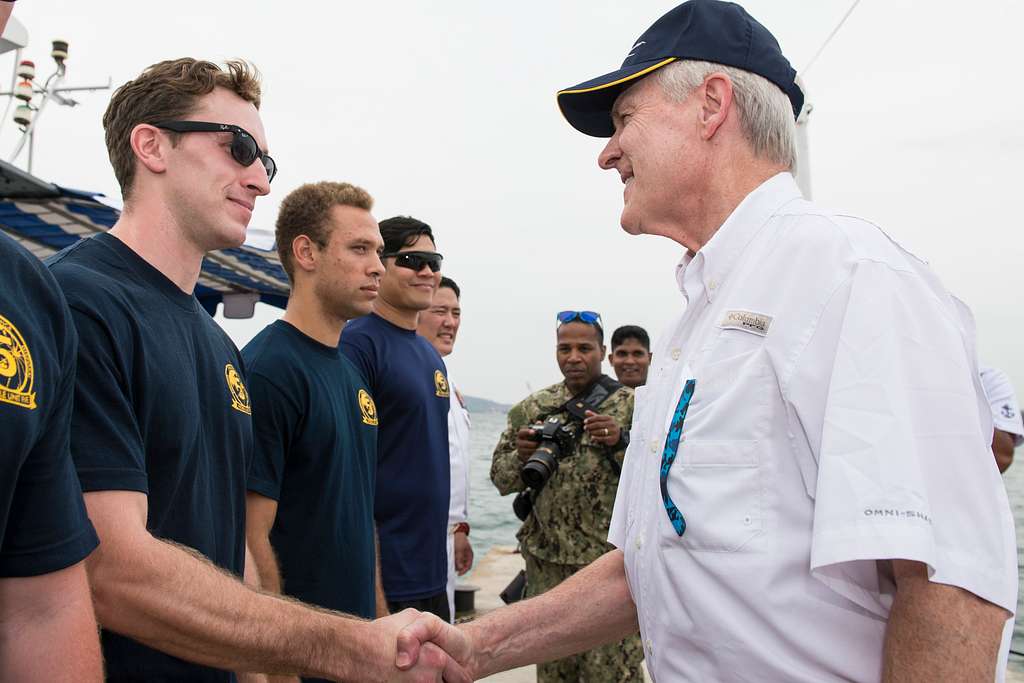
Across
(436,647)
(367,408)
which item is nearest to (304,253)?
(367,408)

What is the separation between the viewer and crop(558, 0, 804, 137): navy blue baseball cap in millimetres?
1868

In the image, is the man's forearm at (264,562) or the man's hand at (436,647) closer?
the man's hand at (436,647)

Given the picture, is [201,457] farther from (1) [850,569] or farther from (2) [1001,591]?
(2) [1001,591]

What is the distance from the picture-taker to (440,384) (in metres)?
4.04

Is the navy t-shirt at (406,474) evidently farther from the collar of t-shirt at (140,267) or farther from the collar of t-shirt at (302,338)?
the collar of t-shirt at (140,267)

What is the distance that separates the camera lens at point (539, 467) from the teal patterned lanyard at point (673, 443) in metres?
3.18

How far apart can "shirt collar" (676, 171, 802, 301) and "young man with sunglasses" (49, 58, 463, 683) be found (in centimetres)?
132

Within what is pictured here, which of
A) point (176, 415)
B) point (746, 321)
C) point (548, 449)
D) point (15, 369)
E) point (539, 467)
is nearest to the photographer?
point (15, 369)

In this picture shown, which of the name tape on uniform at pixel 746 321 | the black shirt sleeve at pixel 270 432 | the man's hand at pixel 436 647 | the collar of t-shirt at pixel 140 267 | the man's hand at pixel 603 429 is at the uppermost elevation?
the name tape on uniform at pixel 746 321

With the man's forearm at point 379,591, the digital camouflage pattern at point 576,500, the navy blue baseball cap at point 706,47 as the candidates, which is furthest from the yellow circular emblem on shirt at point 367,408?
the digital camouflage pattern at point 576,500

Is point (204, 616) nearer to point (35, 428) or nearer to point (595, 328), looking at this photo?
point (35, 428)

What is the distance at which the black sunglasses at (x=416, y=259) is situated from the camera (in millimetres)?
4195

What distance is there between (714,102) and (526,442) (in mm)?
3452

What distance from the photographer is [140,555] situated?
5.65ft
